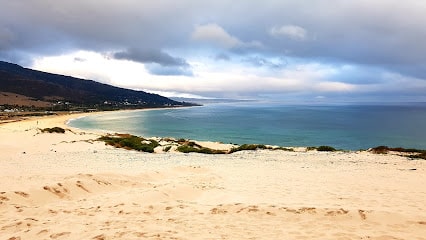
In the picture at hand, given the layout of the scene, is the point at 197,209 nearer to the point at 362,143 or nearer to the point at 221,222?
the point at 221,222

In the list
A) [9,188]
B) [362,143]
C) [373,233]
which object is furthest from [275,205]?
[362,143]

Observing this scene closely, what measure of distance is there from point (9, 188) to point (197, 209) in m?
6.26

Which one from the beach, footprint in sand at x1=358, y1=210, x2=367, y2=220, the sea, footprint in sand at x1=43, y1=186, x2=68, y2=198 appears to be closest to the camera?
the beach

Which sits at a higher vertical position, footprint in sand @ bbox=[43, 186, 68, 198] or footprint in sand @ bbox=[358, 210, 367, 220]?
footprint in sand @ bbox=[358, 210, 367, 220]

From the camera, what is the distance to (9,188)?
1102 centimetres

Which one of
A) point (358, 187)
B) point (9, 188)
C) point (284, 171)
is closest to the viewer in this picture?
point (9, 188)

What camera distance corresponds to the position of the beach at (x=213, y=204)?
7492 millimetres

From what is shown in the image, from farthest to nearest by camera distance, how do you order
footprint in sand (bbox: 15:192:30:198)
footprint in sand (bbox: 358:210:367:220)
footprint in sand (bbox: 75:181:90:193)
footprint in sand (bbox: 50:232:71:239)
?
1. footprint in sand (bbox: 75:181:90:193)
2. footprint in sand (bbox: 15:192:30:198)
3. footprint in sand (bbox: 358:210:367:220)
4. footprint in sand (bbox: 50:232:71:239)

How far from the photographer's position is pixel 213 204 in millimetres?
10578

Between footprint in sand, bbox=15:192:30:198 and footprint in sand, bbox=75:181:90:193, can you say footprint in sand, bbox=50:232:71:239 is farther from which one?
footprint in sand, bbox=75:181:90:193

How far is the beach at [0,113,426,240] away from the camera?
7.49m

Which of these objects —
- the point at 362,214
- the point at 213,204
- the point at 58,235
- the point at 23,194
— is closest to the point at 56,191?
the point at 23,194

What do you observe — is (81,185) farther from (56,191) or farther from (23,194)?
(23,194)

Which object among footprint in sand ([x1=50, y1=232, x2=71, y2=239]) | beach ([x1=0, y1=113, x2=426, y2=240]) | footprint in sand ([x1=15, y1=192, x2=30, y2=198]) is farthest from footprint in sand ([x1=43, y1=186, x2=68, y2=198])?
footprint in sand ([x1=50, y1=232, x2=71, y2=239])
